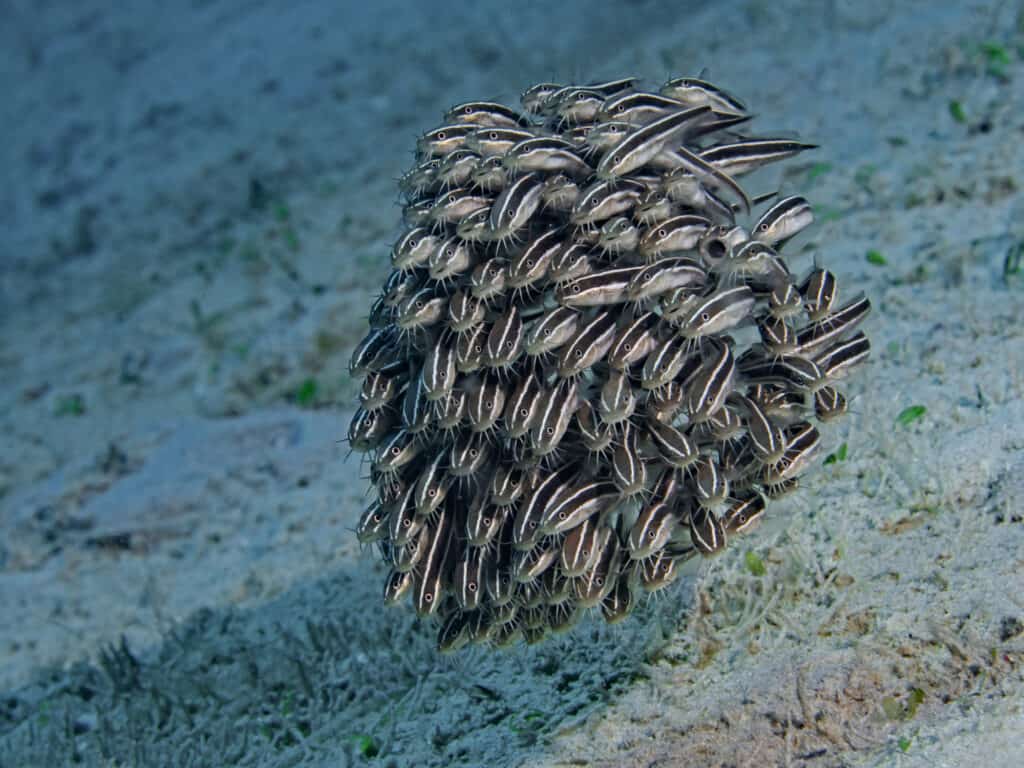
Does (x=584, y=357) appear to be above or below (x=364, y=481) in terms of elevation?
above

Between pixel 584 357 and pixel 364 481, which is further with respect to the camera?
pixel 364 481

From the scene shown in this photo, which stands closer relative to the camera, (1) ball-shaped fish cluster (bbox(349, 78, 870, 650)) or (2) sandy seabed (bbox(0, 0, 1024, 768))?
(1) ball-shaped fish cluster (bbox(349, 78, 870, 650))

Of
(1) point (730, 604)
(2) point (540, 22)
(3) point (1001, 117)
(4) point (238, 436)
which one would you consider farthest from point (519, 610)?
(2) point (540, 22)

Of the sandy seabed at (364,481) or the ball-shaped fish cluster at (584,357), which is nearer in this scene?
the ball-shaped fish cluster at (584,357)
